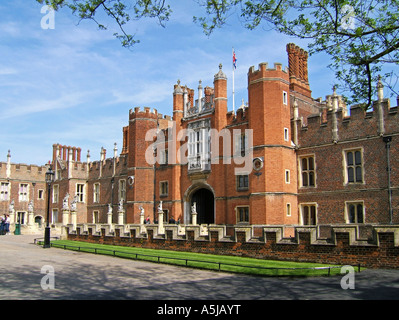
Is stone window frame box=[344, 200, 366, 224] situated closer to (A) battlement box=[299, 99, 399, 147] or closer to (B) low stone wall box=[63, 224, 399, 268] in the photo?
(B) low stone wall box=[63, 224, 399, 268]

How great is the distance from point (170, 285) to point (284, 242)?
6915 millimetres

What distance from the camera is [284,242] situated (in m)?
15.8

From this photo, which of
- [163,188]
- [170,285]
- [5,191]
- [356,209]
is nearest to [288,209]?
[356,209]

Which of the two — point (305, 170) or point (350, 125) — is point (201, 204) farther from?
point (350, 125)

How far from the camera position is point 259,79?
2512 cm

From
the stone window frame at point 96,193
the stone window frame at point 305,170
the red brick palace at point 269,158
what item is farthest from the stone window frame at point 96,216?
the stone window frame at point 305,170

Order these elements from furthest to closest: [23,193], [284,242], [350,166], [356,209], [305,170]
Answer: [23,193] → [305,170] → [350,166] → [356,209] → [284,242]

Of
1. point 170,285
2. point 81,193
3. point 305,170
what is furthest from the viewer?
point 81,193

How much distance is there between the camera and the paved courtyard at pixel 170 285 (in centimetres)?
859

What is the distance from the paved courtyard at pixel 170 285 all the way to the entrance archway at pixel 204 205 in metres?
17.4

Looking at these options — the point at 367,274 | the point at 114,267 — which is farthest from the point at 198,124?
the point at 367,274

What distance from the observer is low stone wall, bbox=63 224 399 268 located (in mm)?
12859

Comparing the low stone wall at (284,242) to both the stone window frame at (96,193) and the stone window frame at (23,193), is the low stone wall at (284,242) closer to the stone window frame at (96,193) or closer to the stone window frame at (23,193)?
the stone window frame at (96,193)
